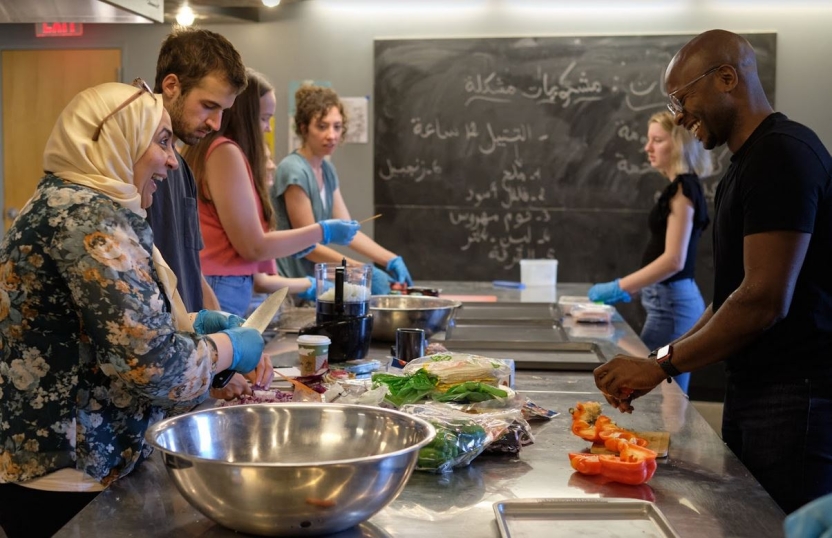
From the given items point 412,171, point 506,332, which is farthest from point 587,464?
point 412,171

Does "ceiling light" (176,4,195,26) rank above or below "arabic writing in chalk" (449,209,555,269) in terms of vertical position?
above

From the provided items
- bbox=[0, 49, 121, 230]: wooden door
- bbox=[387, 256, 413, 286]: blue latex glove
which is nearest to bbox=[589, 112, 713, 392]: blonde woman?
bbox=[387, 256, 413, 286]: blue latex glove

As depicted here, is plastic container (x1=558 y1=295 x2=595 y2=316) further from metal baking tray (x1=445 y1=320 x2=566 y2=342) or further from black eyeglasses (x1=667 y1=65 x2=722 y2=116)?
black eyeglasses (x1=667 y1=65 x2=722 y2=116)

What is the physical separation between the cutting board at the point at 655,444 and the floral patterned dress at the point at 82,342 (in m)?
0.73

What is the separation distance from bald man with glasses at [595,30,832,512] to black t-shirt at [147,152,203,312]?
1.16m

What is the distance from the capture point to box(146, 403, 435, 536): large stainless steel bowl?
1.22m

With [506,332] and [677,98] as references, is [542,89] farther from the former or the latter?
[677,98]

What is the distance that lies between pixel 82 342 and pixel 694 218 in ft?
10.3

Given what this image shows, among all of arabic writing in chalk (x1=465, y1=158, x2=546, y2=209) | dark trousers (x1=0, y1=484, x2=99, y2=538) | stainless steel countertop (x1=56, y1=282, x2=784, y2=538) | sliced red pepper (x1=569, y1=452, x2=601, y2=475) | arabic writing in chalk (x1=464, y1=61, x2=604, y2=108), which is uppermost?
arabic writing in chalk (x1=464, y1=61, x2=604, y2=108)

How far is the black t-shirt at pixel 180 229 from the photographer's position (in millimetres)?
2385

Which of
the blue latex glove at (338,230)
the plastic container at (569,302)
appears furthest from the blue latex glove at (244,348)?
the plastic container at (569,302)

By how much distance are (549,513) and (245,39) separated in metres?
4.98

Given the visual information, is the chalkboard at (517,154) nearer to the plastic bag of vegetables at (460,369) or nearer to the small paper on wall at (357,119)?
the small paper on wall at (357,119)

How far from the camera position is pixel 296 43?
19.1 feet
